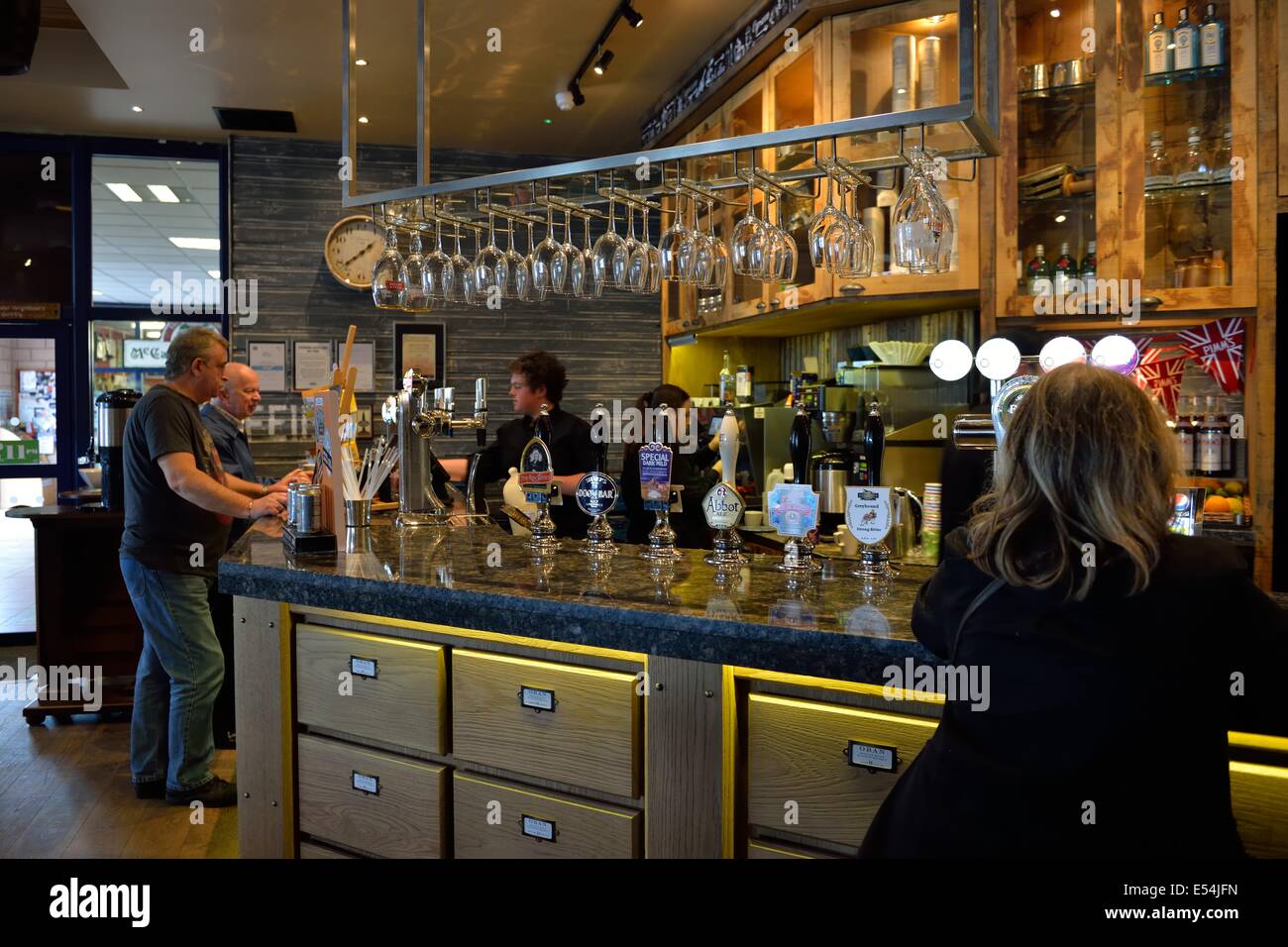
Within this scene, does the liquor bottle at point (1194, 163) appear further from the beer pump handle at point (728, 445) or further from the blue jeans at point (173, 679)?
the blue jeans at point (173, 679)

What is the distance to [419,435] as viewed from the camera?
3.34m

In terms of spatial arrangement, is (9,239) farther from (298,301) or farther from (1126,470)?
(1126,470)

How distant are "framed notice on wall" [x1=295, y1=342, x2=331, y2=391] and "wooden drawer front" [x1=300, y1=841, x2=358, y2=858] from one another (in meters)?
4.11

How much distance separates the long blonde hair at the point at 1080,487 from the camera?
1.28 m

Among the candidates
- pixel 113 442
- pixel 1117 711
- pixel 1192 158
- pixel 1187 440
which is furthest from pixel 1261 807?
pixel 113 442

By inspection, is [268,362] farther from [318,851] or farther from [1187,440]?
[1187,440]

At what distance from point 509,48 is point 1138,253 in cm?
284

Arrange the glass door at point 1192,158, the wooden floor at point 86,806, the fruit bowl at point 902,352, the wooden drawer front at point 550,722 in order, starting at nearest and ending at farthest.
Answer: the wooden drawer front at point 550,722
the wooden floor at point 86,806
the glass door at point 1192,158
the fruit bowl at point 902,352

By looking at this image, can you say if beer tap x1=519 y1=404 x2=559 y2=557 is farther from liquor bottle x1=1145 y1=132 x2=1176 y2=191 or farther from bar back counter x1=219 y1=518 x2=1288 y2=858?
liquor bottle x1=1145 y1=132 x2=1176 y2=191

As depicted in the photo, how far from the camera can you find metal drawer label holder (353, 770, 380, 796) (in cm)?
231

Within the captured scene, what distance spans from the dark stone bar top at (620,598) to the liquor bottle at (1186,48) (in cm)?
234

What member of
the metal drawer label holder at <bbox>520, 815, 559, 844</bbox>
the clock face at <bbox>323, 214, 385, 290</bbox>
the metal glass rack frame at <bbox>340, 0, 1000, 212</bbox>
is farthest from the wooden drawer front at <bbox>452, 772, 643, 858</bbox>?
the clock face at <bbox>323, 214, 385, 290</bbox>

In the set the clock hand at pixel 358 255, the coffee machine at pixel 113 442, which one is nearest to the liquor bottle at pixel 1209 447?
the coffee machine at pixel 113 442

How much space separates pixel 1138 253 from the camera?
355cm
